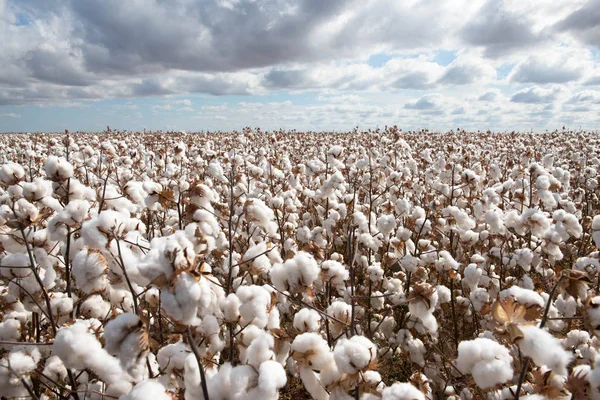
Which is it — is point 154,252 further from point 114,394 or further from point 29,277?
point 29,277

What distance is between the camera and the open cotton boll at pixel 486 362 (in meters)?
1.73

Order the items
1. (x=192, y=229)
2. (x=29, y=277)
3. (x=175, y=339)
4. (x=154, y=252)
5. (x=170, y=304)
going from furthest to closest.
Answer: (x=29, y=277) < (x=175, y=339) < (x=192, y=229) < (x=154, y=252) < (x=170, y=304)

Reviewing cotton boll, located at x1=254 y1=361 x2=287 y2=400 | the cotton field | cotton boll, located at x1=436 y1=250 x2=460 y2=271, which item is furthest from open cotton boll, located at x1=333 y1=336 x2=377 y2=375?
cotton boll, located at x1=436 y1=250 x2=460 y2=271

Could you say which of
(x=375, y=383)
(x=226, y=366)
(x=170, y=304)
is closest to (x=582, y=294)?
(x=375, y=383)

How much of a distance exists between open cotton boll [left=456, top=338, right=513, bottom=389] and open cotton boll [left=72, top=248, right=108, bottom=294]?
6.11 ft

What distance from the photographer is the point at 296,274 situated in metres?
2.25

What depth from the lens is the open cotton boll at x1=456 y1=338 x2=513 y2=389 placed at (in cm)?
173

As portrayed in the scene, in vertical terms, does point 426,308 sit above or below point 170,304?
below

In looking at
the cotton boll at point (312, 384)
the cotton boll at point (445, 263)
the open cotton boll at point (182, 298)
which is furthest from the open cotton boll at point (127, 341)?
the cotton boll at point (445, 263)

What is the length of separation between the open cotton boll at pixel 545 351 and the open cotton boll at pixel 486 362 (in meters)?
0.17

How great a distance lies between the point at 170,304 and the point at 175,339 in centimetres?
128

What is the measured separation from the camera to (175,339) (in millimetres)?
2445

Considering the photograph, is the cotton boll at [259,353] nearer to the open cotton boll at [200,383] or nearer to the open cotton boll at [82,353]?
the open cotton boll at [200,383]

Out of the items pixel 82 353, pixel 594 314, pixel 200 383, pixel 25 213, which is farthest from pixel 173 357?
pixel 594 314
